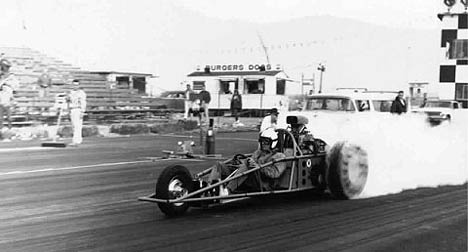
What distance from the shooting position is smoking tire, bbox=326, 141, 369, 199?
6.27 metres

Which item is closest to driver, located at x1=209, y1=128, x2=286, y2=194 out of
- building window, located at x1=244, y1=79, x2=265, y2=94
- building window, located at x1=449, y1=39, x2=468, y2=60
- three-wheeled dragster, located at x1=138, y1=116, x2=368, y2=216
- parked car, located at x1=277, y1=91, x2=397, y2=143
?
three-wheeled dragster, located at x1=138, y1=116, x2=368, y2=216

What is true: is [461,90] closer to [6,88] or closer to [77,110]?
[77,110]

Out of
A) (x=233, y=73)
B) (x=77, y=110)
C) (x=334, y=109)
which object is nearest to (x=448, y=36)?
(x=334, y=109)

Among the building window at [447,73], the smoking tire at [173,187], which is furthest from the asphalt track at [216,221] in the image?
the building window at [447,73]

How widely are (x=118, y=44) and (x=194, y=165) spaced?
11.7ft

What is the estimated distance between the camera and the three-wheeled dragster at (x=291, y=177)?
527 cm

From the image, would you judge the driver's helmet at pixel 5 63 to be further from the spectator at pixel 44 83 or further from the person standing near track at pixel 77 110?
the person standing near track at pixel 77 110

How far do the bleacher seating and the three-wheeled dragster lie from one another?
7.02 metres

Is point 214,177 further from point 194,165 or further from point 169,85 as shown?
point 169,85

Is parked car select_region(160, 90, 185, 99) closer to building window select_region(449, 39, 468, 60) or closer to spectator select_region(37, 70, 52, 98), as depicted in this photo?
spectator select_region(37, 70, 52, 98)

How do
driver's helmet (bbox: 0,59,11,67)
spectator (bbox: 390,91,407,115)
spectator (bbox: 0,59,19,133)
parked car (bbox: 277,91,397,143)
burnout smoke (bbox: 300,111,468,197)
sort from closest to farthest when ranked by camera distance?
1. burnout smoke (bbox: 300,111,468,197)
2. parked car (bbox: 277,91,397,143)
3. spectator (bbox: 390,91,407,115)
4. driver's helmet (bbox: 0,59,11,67)
5. spectator (bbox: 0,59,19,133)

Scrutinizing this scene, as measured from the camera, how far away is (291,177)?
604 centimetres

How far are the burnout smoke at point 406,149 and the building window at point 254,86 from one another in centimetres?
1818

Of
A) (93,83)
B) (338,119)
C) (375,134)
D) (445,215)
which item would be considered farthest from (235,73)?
(445,215)
